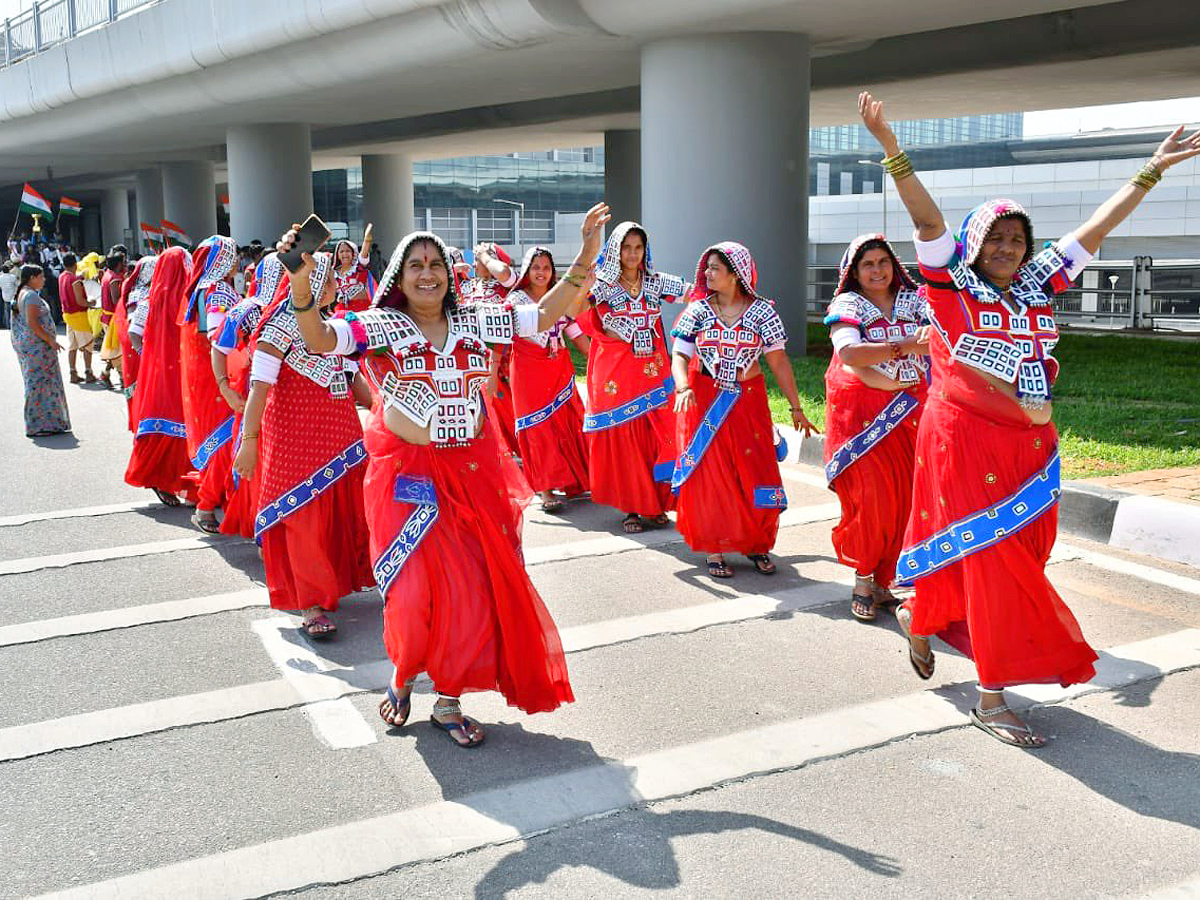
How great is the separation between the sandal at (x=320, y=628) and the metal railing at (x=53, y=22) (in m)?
20.0

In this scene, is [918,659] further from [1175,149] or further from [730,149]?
[730,149]

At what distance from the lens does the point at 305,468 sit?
258 inches

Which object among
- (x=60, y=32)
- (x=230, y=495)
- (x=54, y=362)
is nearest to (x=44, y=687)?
(x=230, y=495)

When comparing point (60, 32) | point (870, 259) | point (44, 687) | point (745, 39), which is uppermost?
point (60, 32)

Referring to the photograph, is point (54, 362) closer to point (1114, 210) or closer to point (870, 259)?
point (870, 259)

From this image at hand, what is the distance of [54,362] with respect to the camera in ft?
45.1

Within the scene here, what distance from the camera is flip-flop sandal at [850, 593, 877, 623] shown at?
639 centimetres

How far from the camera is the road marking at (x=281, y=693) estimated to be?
506 cm

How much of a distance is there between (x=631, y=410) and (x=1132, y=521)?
326cm

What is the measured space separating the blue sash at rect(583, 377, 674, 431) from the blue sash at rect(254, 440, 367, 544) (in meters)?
2.51

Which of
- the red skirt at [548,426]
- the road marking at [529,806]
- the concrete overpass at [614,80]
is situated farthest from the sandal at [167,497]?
the concrete overpass at [614,80]

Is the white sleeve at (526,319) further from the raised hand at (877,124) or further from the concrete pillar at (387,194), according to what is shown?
the concrete pillar at (387,194)

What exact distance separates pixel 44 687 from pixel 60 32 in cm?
2584

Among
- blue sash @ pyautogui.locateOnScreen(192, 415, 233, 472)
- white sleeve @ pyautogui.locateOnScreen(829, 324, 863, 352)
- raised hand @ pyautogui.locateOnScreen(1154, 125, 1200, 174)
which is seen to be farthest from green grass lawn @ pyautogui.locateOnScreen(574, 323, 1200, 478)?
blue sash @ pyautogui.locateOnScreen(192, 415, 233, 472)
